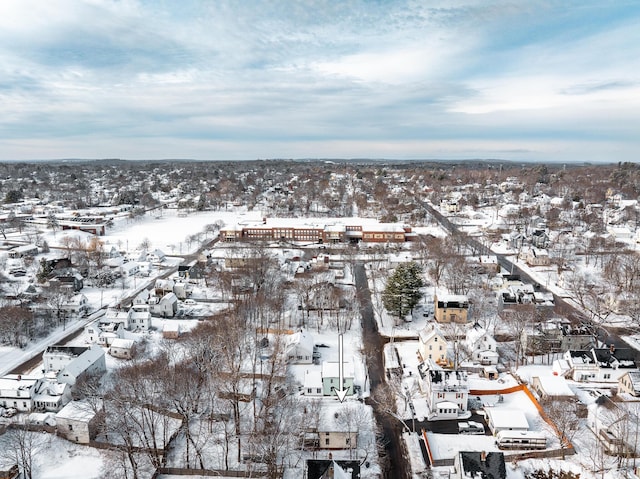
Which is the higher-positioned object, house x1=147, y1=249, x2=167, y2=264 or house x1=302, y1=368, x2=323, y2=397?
house x1=147, y1=249, x2=167, y2=264

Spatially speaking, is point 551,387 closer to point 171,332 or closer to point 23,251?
point 171,332

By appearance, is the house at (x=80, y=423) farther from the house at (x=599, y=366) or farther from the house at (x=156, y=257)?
the house at (x=156, y=257)

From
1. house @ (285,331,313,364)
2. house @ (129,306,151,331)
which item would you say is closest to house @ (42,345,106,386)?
house @ (129,306,151,331)

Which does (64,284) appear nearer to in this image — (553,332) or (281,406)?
(281,406)

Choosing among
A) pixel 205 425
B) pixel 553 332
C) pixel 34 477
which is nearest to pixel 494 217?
pixel 553 332

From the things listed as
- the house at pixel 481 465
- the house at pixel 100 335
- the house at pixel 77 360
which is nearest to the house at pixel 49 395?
the house at pixel 77 360

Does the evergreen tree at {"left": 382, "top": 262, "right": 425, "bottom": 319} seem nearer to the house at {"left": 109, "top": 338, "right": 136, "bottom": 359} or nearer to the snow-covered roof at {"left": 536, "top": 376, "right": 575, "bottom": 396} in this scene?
the snow-covered roof at {"left": 536, "top": 376, "right": 575, "bottom": 396}
